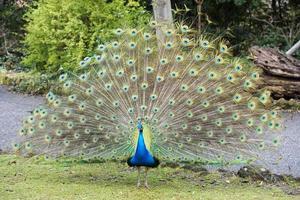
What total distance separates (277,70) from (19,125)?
4.78 metres

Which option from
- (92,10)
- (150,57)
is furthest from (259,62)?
(150,57)

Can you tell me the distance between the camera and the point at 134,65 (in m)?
7.03

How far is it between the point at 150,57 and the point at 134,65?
0.68ft

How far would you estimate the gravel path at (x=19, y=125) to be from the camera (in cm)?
832

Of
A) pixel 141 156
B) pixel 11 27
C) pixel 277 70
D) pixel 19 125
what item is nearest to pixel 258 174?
pixel 141 156

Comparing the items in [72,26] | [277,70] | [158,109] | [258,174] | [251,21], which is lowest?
[258,174]

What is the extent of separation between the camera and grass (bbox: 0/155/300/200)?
6680 mm

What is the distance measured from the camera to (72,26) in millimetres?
13664

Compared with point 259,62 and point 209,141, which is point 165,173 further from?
point 259,62

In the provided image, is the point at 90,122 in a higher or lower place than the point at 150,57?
lower

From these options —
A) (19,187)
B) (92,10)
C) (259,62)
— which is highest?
(92,10)

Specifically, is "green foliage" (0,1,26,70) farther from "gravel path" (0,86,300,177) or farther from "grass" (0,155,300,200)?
"grass" (0,155,300,200)

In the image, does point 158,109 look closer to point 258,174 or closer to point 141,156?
point 141,156

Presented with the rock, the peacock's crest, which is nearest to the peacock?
the peacock's crest
